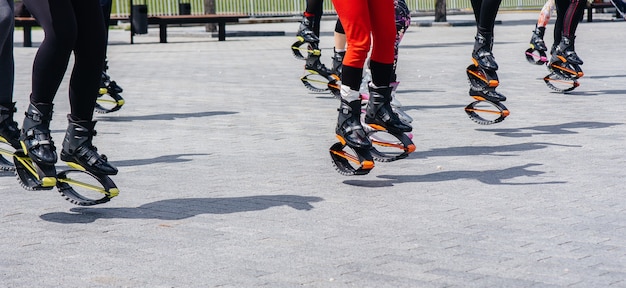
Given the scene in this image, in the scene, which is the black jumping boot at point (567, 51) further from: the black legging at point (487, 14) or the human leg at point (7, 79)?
the human leg at point (7, 79)

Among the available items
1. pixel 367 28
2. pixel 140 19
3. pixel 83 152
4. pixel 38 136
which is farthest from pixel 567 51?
pixel 140 19

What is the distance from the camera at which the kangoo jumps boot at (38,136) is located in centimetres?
550

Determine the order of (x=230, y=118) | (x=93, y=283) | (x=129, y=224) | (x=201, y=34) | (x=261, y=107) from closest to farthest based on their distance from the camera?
1. (x=93, y=283)
2. (x=129, y=224)
3. (x=230, y=118)
4. (x=261, y=107)
5. (x=201, y=34)

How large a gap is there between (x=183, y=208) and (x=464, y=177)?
5.68ft

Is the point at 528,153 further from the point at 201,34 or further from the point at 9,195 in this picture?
the point at 201,34

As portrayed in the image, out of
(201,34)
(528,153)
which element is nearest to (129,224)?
(528,153)

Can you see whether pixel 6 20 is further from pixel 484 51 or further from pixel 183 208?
pixel 484 51

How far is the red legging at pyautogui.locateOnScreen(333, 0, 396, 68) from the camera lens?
21.4 ft

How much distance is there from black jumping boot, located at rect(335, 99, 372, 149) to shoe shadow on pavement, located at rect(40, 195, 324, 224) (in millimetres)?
588

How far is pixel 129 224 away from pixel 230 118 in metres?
4.55

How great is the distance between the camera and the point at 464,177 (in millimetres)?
6582

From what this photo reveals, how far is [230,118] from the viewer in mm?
9805

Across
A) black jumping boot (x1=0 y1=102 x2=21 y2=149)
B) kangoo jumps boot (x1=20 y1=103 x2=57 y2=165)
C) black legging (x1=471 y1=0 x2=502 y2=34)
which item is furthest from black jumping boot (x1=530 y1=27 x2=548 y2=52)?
kangoo jumps boot (x1=20 y1=103 x2=57 y2=165)

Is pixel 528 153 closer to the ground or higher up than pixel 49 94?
closer to the ground
